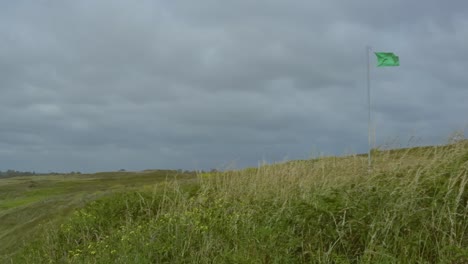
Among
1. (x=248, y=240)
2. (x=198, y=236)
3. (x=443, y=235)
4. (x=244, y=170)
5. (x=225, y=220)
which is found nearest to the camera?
(x=443, y=235)

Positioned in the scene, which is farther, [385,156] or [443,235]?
[385,156]

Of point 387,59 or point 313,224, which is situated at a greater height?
point 387,59

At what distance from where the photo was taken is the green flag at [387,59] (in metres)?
14.6

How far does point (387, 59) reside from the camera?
48.1ft

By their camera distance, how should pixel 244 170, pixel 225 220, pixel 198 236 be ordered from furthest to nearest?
pixel 244 170, pixel 225 220, pixel 198 236

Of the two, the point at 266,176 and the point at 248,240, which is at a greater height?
the point at 266,176

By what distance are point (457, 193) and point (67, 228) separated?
9879 millimetres

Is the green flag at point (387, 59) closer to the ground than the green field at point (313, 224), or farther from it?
farther from it

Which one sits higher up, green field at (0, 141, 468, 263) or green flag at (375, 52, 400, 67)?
green flag at (375, 52, 400, 67)

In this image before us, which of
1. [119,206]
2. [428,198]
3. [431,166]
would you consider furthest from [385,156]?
[119,206]

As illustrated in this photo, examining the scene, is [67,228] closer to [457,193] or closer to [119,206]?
[119,206]

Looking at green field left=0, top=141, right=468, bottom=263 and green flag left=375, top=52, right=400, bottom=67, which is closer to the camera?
green field left=0, top=141, right=468, bottom=263

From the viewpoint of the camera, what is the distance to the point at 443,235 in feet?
25.2

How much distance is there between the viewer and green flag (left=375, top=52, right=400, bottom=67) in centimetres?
1459
